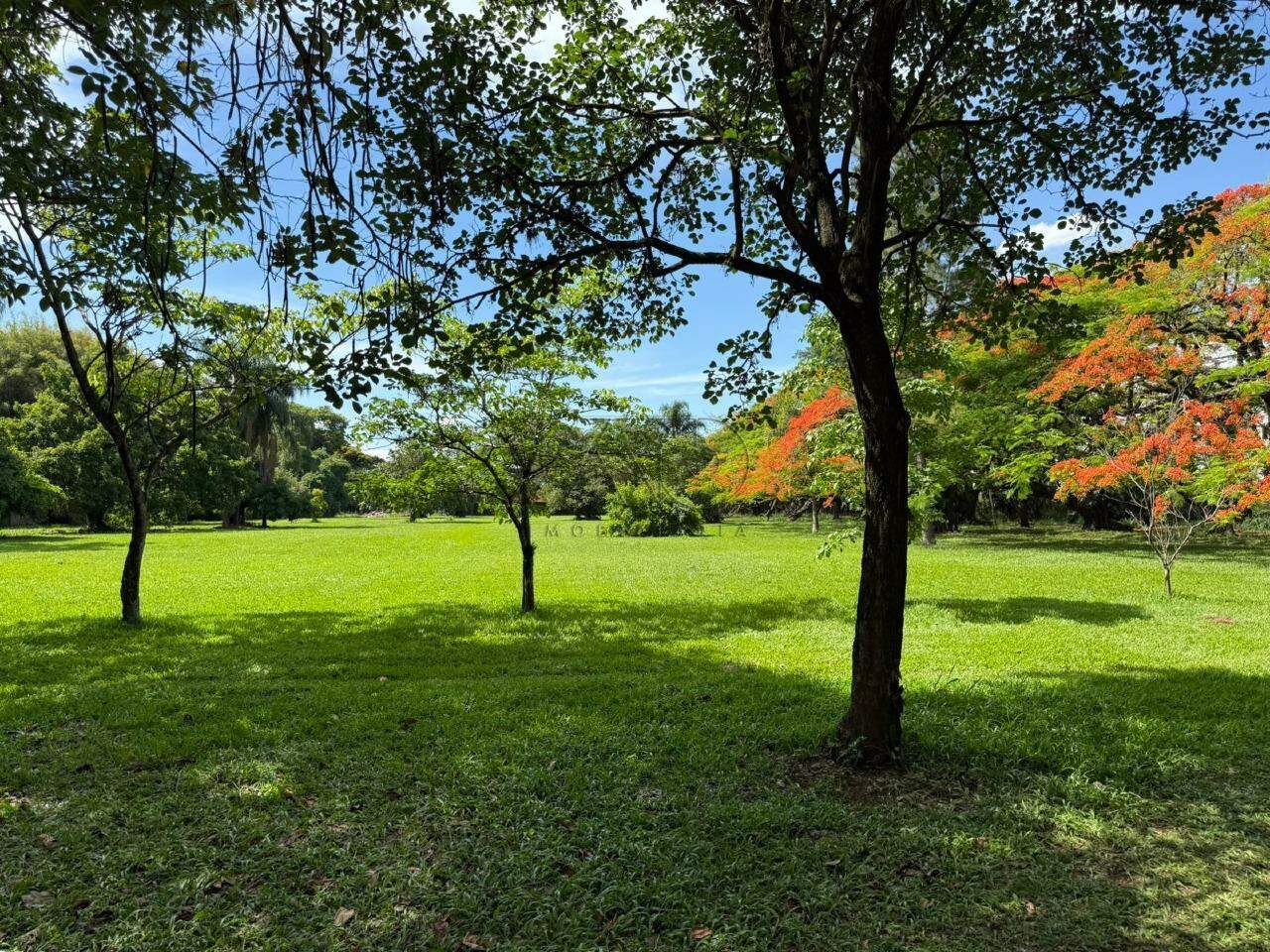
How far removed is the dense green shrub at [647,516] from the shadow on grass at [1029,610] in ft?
58.5

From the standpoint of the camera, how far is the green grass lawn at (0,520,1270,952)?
8.95 feet

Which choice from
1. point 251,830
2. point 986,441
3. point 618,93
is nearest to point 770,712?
point 251,830

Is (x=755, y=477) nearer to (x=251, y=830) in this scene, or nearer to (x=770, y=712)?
(x=770, y=712)

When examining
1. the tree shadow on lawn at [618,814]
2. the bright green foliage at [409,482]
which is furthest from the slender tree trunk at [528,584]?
the tree shadow on lawn at [618,814]

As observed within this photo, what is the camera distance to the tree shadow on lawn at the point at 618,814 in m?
2.71

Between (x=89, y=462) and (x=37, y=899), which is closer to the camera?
(x=37, y=899)

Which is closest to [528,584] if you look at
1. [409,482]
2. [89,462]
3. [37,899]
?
[409,482]

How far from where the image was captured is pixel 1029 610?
34.5 feet

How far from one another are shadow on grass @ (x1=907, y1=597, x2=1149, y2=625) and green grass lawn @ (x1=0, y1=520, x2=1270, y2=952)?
68cm

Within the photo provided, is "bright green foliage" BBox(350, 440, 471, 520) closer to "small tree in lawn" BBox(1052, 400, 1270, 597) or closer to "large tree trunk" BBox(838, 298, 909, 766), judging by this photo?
"large tree trunk" BBox(838, 298, 909, 766)

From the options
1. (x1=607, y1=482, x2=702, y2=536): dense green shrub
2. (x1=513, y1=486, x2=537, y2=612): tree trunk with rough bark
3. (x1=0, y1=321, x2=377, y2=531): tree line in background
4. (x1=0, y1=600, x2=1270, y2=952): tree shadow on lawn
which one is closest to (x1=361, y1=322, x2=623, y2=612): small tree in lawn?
(x1=513, y1=486, x2=537, y2=612): tree trunk with rough bark

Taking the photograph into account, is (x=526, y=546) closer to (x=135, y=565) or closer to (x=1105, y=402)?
(x=135, y=565)

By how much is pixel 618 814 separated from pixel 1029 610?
943cm

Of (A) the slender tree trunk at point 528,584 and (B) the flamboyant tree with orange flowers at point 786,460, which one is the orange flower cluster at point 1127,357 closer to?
(B) the flamboyant tree with orange flowers at point 786,460
